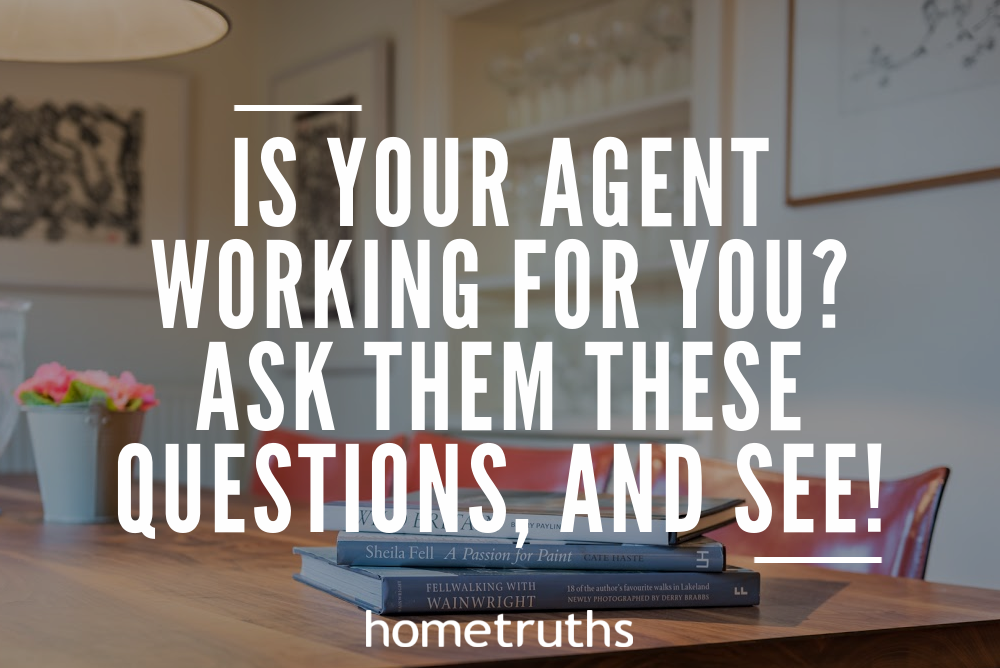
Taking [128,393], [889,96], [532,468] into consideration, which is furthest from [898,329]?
[128,393]

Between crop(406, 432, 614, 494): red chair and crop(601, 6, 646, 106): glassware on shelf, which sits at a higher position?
crop(601, 6, 646, 106): glassware on shelf

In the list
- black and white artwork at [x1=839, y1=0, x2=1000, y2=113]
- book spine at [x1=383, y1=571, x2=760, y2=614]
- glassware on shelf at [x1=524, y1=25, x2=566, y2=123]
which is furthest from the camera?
glassware on shelf at [x1=524, y1=25, x2=566, y2=123]

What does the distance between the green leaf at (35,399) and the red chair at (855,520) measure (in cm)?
95

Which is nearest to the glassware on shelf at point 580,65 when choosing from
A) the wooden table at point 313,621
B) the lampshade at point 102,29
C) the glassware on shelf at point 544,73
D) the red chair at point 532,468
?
the glassware on shelf at point 544,73

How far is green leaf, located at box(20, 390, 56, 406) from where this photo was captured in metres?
1.62

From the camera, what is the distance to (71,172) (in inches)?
165

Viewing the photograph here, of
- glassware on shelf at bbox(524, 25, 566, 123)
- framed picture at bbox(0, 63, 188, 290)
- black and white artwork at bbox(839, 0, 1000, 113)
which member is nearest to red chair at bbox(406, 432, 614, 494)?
black and white artwork at bbox(839, 0, 1000, 113)

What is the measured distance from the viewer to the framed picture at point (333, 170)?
3.78m

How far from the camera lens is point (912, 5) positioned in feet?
7.47

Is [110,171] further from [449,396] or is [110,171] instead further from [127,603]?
[127,603]

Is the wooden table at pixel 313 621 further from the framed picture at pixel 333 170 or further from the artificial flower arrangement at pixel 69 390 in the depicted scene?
the framed picture at pixel 333 170

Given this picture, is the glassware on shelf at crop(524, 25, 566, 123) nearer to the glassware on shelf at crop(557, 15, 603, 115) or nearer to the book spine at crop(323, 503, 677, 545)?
the glassware on shelf at crop(557, 15, 603, 115)

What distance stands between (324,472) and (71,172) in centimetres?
245

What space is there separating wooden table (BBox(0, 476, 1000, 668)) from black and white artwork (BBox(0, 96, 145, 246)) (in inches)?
121
